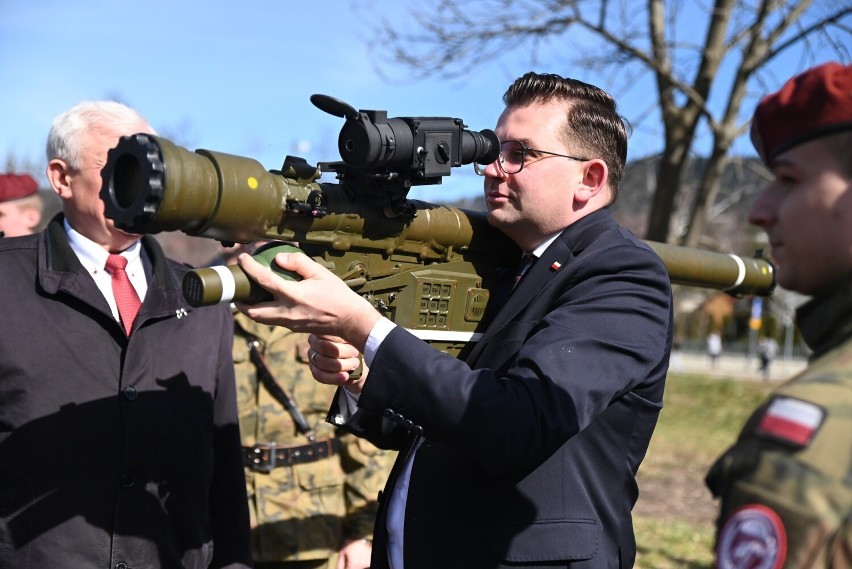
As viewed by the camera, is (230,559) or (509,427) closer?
(509,427)

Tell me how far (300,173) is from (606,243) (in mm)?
916

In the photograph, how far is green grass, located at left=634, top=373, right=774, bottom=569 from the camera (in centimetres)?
814

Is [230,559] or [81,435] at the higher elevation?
[81,435]

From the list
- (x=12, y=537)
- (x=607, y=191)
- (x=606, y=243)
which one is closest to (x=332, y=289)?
(x=606, y=243)

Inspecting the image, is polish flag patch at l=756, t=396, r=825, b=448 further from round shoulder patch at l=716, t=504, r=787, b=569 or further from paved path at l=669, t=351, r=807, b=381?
paved path at l=669, t=351, r=807, b=381

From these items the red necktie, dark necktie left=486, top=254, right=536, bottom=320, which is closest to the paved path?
dark necktie left=486, top=254, right=536, bottom=320

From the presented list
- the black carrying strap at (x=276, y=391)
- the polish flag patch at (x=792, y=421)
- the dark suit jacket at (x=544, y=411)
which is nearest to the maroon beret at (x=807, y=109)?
the polish flag patch at (x=792, y=421)

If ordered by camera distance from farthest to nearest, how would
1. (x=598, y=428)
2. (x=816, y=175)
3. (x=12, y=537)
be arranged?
(x=12, y=537) → (x=598, y=428) → (x=816, y=175)

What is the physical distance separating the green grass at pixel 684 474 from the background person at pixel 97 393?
520cm

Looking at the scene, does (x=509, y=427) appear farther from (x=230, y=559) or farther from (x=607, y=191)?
(x=230, y=559)

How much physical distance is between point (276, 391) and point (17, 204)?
93.0 inches

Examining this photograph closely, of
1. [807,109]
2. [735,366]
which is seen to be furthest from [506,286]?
[735,366]

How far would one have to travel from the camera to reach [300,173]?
2523mm

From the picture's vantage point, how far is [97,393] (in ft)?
10.6
